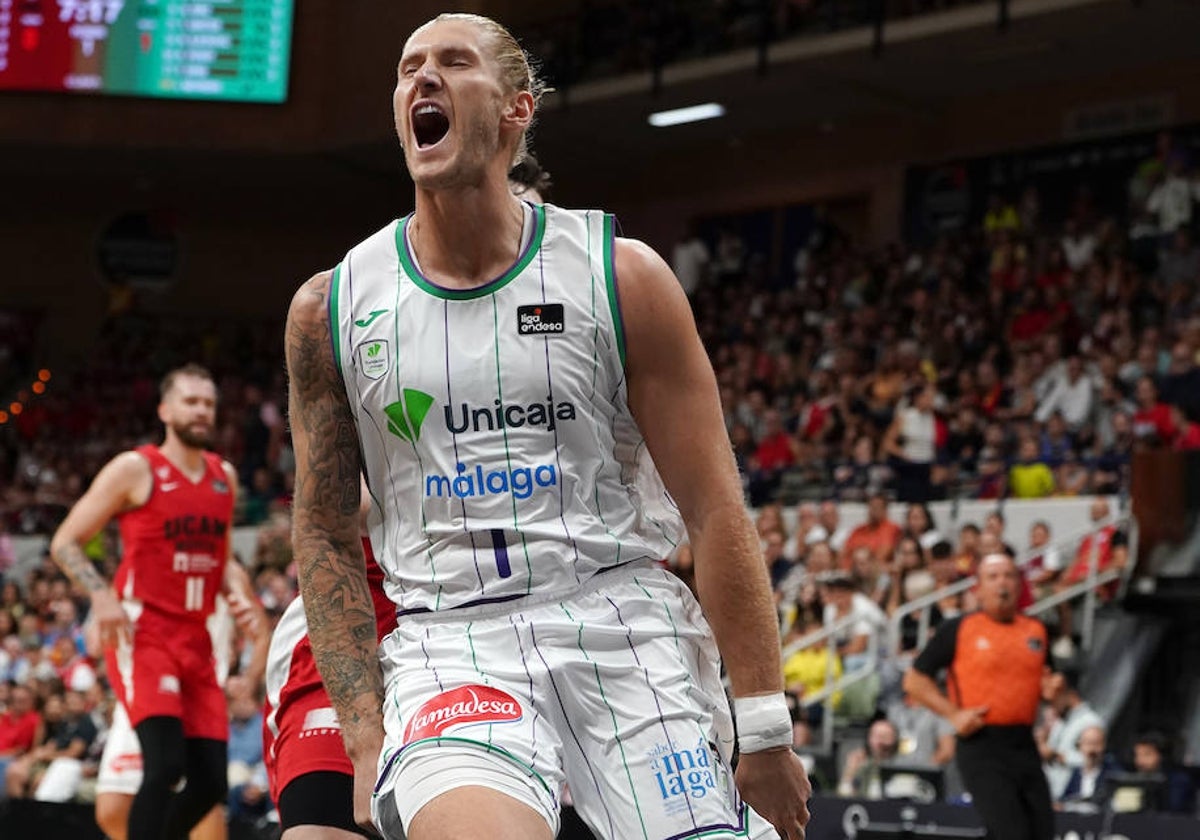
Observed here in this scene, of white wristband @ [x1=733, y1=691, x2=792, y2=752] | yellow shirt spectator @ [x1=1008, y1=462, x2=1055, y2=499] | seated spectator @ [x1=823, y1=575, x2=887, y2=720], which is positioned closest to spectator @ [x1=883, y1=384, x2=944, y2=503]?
yellow shirt spectator @ [x1=1008, y1=462, x2=1055, y2=499]

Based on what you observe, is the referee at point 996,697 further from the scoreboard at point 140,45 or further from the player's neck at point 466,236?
the scoreboard at point 140,45

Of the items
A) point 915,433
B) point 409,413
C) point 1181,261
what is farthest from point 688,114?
point 409,413

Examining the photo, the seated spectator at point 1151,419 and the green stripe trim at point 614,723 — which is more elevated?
the seated spectator at point 1151,419

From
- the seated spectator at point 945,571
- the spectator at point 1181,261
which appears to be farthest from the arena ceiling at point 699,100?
the seated spectator at point 945,571

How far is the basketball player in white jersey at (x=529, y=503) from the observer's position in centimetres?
329

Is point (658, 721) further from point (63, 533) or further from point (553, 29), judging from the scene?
point (553, 29)

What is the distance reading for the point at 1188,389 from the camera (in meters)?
15.4

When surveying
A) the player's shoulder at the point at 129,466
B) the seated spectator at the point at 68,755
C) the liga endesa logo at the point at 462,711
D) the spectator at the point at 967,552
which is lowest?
the seated spectator at the point at 68,755

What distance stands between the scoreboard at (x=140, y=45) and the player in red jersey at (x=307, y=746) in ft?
67.5

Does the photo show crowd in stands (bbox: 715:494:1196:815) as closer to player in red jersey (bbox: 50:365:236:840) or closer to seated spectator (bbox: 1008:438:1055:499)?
seated spectator (bbox: 1008:438:1055:499)

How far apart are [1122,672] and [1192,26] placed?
9039 millimetres

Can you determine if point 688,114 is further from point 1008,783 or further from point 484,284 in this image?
point 484,284

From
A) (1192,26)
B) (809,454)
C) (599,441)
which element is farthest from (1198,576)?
(599,441)

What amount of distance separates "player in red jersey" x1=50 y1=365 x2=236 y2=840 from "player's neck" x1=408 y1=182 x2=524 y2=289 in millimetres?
4595
